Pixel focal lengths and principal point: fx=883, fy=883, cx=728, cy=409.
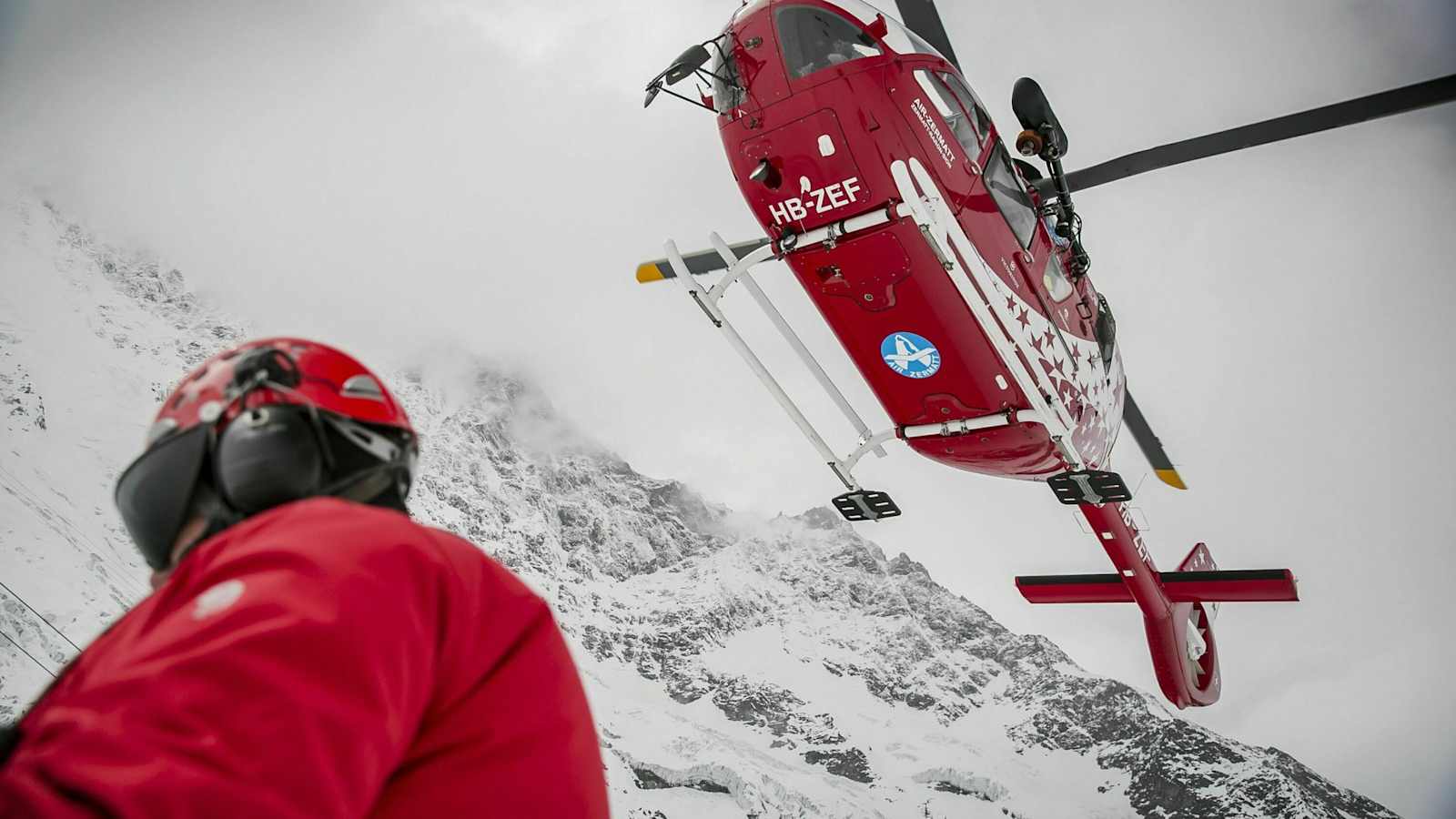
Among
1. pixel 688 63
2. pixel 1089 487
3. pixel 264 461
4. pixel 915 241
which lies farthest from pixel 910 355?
pixel 264 461

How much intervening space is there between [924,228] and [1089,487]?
70.0 inches

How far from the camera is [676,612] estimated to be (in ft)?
56.7

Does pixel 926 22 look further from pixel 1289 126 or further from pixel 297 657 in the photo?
pixel 297 657

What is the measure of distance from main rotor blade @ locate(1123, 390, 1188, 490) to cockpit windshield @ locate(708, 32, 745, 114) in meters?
3.70

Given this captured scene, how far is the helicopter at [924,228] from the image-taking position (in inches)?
153

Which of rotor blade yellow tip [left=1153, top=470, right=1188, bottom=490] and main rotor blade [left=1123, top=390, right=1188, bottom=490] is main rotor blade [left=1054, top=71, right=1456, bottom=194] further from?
rotor blade yellow tip [left=1153, top=470, right=1188, bottom=490]

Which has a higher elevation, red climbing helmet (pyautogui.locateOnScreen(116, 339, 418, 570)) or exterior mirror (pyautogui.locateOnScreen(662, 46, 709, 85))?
exterior mirror (pyautogui.locateOnScreen(662, 46, 709, 85))

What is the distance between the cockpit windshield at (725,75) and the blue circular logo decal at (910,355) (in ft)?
4.56

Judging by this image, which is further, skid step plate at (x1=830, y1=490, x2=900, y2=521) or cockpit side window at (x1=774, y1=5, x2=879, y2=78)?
skid step plate at (x1=830, y1=490, x2=900, y2=521)

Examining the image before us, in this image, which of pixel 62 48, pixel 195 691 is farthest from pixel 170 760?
pixel 62 48

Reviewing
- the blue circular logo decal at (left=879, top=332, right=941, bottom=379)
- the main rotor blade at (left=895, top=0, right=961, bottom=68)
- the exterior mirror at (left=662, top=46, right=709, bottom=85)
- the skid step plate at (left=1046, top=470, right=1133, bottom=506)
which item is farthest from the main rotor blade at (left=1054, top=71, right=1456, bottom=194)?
the exterior mirror at (left=662, top=46, right=709, bottom=85)

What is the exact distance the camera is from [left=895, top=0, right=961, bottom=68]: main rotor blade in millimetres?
4078

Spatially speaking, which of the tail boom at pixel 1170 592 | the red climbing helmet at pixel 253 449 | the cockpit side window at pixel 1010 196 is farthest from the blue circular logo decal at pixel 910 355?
the red climbing helmet at pixel 253 449

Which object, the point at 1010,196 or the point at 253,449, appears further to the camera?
the point at 1010,196
